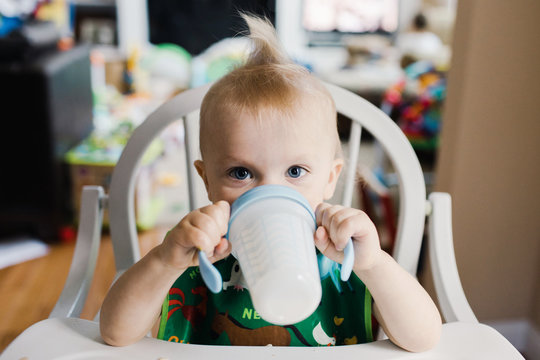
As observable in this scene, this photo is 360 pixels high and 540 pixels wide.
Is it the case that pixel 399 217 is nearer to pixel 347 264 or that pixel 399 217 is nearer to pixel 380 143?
pixel 380 143

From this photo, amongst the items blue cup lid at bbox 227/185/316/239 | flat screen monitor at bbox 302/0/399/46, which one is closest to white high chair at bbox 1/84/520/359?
blue cup lid at bbox 227/185/316/239

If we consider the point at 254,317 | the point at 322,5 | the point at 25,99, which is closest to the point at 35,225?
the point at 25,99

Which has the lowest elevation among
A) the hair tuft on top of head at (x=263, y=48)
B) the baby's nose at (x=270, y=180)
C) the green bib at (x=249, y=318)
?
the green bib at (x=249, y=318)

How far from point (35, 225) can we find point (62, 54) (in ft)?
2.54

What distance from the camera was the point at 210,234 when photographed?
1.71 ft

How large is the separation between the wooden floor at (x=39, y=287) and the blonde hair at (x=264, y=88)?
4.31ft

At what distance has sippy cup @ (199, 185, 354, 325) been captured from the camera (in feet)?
1.42

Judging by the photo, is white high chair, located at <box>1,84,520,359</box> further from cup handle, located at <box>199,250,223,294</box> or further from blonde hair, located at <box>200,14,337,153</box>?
cup handle, located at <box>199,250,223,294</box>

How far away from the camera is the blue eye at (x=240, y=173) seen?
646mm

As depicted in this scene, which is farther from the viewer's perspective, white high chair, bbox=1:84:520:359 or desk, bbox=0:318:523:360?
white high chair, bbox=1:84:520:359

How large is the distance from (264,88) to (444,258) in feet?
1.15

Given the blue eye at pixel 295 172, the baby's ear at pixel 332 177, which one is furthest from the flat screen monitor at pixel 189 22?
the blue eye at pixel 295 172

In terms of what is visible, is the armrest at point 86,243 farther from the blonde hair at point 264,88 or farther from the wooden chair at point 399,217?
the blonde hair at point 264,88

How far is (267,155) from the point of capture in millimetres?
627
